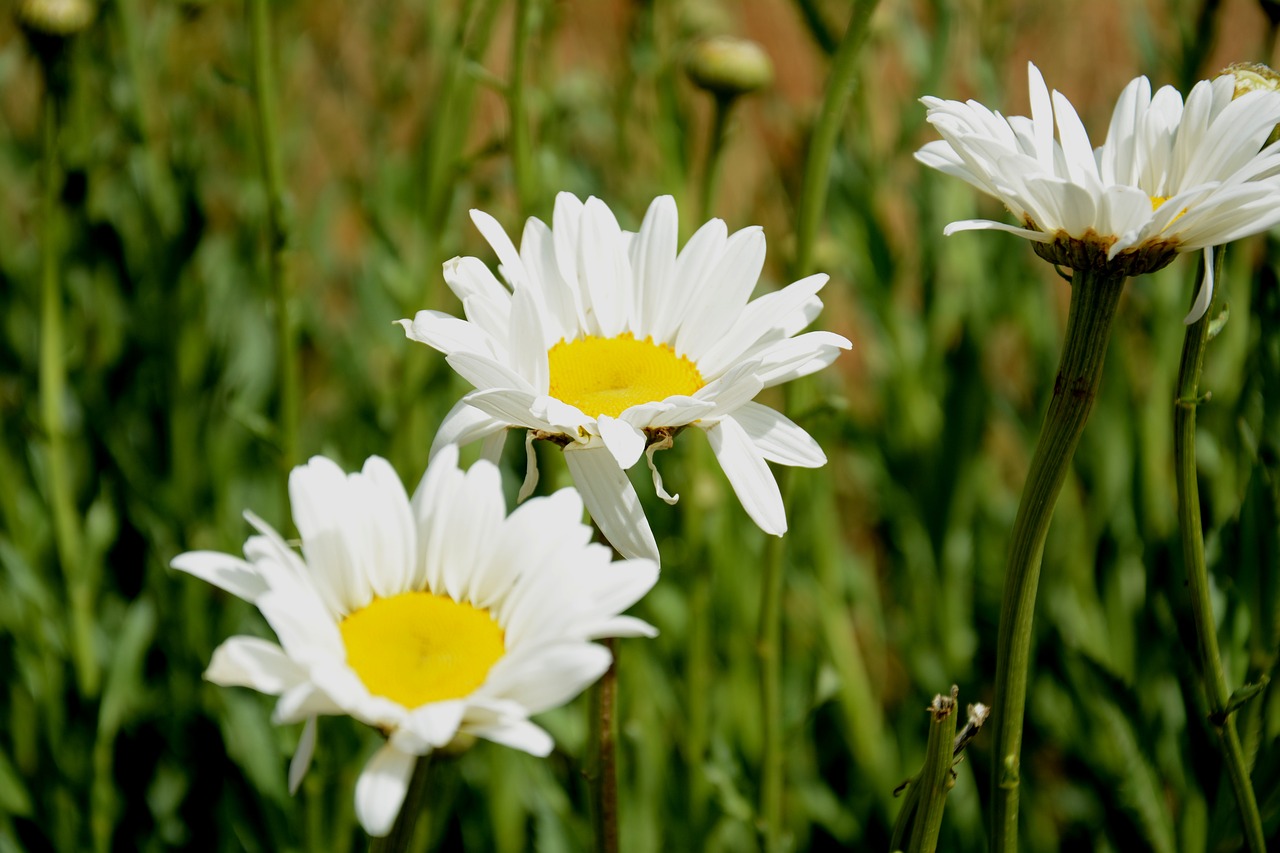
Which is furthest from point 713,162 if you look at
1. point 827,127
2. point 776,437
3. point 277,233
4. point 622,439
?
point 622,439

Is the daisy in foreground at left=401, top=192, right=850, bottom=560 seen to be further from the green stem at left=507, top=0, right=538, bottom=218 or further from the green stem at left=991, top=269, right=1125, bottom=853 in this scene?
the green stem at left=507, top=0, right=538, bottom=218

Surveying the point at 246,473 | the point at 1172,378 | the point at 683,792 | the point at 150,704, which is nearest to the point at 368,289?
the point at 246,473

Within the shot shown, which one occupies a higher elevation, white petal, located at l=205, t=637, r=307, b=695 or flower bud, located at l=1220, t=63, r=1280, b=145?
flower bud, located at l=1220, t=63, r=1280, b=145

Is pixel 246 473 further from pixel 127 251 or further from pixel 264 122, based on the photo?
pixel 264 122

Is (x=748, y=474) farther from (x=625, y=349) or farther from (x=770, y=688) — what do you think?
(x=770, y=688)

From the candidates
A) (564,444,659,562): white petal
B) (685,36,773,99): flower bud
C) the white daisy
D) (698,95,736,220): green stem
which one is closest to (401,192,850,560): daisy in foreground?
(564,444,659,562): white petal

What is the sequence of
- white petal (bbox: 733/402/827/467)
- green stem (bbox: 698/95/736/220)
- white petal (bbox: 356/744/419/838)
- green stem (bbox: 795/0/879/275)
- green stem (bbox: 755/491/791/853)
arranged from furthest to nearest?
green stem (bbox: 698/95/736/220), green stem (bbox: 755/491/791/853), green stem (bbox: 795/0/879/275), white petal (bbox: 733/402/827/467), white petal (bbox: 356/744/419/838)
